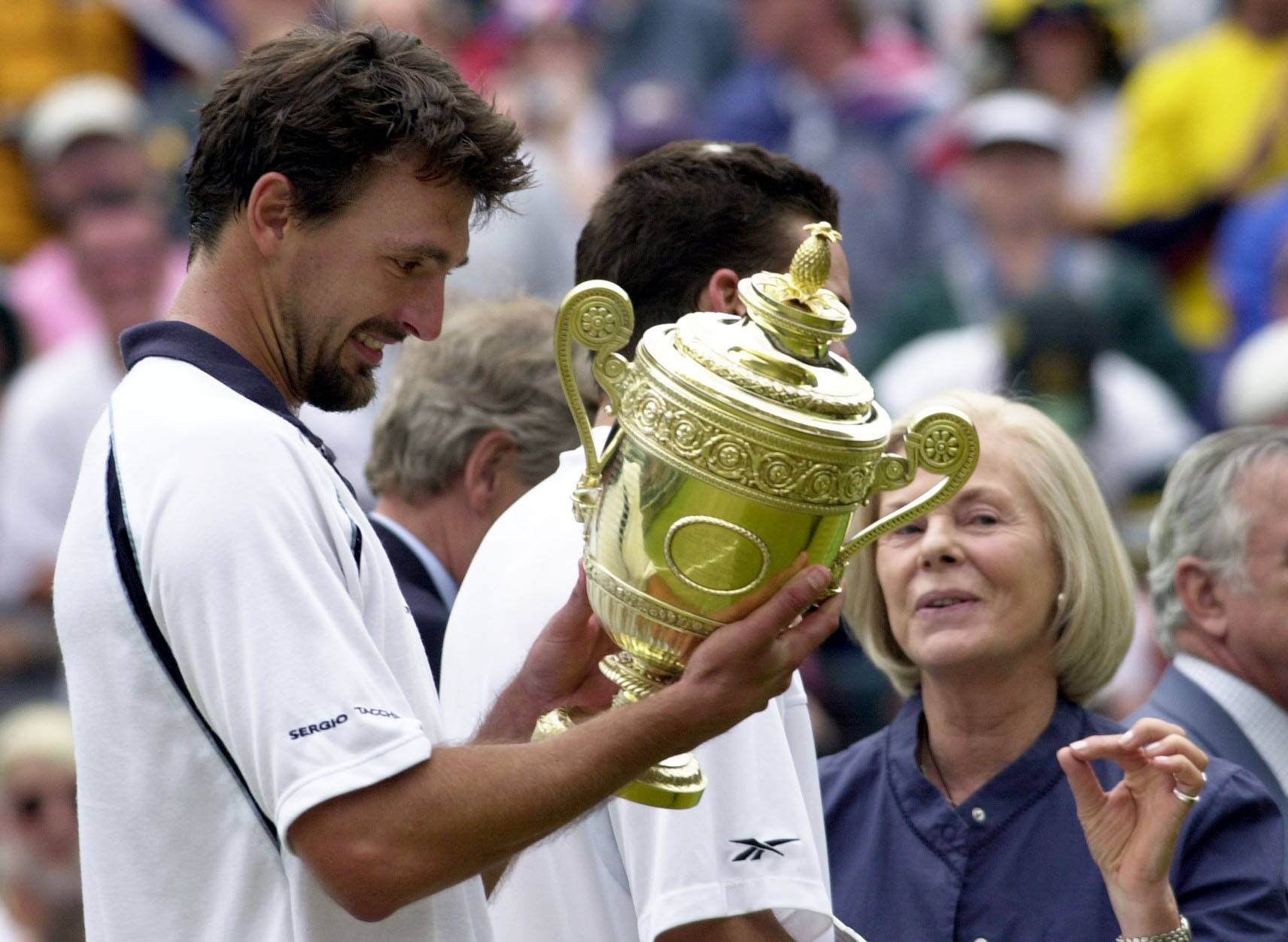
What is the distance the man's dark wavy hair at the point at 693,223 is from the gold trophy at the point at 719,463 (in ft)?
2.03

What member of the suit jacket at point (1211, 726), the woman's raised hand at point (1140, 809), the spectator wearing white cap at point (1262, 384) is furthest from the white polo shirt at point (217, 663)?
the spectator wearing white cap at point (1262, 384)

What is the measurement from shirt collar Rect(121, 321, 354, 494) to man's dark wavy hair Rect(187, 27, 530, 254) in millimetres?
154

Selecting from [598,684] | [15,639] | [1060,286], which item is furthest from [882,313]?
[598,684]

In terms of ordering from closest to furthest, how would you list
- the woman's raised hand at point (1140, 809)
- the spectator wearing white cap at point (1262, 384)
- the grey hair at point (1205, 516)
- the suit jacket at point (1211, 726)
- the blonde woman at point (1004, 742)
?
1. the woman's raised hand at point (1140, 809)
2. the blonde woman at point (1004, 742)
3. the suit jacket at point (1211, 726)
4. the grey hair at point (1205, 516)
5. the spectator wearing white cap at point (1262, 384)

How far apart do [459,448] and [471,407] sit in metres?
0.09

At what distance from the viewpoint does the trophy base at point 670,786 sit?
2.60 meters

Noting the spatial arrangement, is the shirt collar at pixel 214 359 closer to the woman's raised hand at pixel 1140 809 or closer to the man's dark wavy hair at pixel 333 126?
the man's dark wavy hair at pixel 333 126

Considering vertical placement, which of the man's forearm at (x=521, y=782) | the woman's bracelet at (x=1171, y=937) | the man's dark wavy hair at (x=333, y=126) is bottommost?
the woman's bracelet at (x=1171, y=937)

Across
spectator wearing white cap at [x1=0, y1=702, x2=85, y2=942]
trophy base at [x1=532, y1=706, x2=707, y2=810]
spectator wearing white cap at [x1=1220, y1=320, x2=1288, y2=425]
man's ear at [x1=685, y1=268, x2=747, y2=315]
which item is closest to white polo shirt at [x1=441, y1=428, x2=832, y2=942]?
trophy base at [x1=532, y1=706, x2=707, y2=810]

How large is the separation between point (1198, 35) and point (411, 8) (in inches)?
144

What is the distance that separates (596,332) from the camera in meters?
2.60

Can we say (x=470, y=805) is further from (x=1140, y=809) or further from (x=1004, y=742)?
(x=1004, y=742)

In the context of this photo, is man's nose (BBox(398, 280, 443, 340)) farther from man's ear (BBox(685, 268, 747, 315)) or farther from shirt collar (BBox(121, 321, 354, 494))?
man's ear (BBox(685, 268, 747, 315))

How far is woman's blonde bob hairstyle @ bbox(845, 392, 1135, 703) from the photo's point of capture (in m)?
3.63
